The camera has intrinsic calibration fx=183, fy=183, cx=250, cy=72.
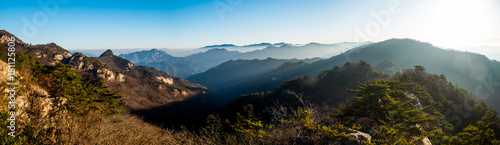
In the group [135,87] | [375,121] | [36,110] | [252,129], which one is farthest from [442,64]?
[135,87]

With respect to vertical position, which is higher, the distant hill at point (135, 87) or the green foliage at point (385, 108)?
the green foliage at point (385, 108)

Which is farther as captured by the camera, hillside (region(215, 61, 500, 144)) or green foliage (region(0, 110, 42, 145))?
hillside (region(215, 61, 500, 144))

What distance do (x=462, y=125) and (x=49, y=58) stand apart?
16337 cm

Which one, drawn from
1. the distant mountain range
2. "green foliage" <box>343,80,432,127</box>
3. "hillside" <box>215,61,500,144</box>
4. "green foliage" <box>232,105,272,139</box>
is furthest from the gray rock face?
the distant mountain range

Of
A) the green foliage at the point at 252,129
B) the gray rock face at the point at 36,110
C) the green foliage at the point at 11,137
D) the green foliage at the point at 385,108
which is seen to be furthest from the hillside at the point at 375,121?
the gray rock face at the point at 36,110

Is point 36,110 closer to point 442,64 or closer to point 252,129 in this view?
point 252,129

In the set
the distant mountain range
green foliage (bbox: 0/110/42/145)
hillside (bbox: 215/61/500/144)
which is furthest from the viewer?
the distant mountain range

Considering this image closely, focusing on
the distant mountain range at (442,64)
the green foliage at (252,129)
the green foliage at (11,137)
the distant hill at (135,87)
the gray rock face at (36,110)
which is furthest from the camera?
the distant mountain range at (442,64)

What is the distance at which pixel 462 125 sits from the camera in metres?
34.5

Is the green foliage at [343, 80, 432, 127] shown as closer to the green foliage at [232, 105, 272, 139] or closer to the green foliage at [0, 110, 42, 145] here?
the green foliage at [232, 105, 272, 139]

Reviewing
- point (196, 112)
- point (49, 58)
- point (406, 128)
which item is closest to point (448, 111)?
point (406, 128)

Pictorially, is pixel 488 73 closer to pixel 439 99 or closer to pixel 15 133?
pixel 439 99

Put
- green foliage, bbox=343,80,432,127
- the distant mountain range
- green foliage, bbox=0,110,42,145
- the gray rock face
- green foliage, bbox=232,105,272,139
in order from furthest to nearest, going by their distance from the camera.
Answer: the distant mountain range < green foliage, bbox=343,80,432,127 < green foliage, bbox=232,105,272,139 < the gray rock face < green foliage, bbox=0,110,42,145

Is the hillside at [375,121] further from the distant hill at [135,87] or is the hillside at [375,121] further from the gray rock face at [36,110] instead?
the distant hill at [135,87]
